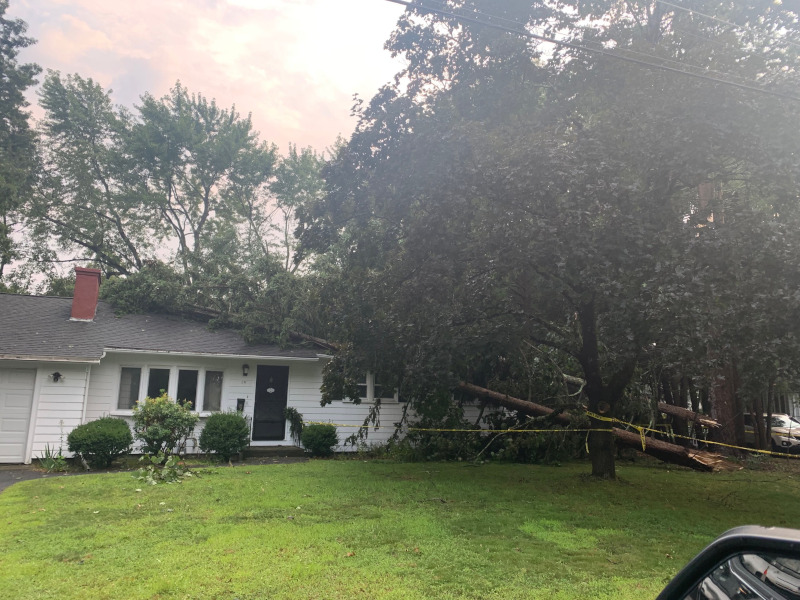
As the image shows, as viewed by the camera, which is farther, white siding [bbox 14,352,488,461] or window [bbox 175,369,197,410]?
window [bbox 175,369,197,410]

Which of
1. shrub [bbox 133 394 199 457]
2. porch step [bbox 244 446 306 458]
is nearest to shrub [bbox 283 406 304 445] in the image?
porch step [bbox 244 446 306 458]

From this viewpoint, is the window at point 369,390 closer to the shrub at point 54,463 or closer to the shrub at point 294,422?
the shrub at point 294,422

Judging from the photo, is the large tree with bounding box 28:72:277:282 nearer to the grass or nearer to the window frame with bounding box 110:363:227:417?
the window frame with bounding box 110:363:227:417

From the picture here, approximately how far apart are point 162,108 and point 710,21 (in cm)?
2603

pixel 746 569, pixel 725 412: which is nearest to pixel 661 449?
pixel 725 412

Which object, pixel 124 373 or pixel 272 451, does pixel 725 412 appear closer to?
pixel 272 451

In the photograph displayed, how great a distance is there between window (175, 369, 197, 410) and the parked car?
1924cm

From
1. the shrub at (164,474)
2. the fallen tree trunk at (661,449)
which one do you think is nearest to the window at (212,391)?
the shrub at (164,474)

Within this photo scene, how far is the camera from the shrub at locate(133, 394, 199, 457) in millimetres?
12336

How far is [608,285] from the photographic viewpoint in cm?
748

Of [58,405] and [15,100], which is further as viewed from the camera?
[15,100]

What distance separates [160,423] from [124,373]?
104 inches

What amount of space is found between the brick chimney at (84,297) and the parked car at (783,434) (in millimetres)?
→ 22395

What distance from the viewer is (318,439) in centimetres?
1483
